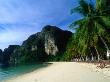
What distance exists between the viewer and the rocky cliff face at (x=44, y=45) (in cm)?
15712

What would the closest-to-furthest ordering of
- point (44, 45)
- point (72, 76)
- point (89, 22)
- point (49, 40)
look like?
point (72, 76) → point (89, 22) → point (49, 40) → point (44, 45)

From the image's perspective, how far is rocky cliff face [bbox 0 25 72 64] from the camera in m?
Answer: 157

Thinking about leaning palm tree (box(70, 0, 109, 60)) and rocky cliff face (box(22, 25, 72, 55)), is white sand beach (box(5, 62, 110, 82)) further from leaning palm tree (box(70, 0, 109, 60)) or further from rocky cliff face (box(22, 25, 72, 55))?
rocky cliff face (box(22, 25, 72, 55))

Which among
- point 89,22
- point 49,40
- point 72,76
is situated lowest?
point 72,76

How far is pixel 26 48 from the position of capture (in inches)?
7303

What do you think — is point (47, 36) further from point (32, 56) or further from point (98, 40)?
point (98, 40)

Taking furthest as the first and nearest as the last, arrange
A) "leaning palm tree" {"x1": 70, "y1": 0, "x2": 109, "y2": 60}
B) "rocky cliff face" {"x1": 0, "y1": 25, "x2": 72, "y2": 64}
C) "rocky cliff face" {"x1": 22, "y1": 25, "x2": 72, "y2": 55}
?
"rocky cliff face" {"x1": 0, "y1": 25, "x2": 72, "y2": 64} → "rocky cliff face" {"x1": 22, "y1": 25, "x2": 72, "y2": 55} → "leaning palm tree" {"x1": 70, "y1": 0, "x2": 109, "y2": 60}

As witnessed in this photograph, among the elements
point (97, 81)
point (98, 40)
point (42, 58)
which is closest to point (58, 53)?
point (42, 58)

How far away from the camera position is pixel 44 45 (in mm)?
175375

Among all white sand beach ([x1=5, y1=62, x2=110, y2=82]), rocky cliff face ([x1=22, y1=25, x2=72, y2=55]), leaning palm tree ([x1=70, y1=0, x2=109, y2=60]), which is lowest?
white sand beach ([x1=5, y1=62, x2=110, y2=82])

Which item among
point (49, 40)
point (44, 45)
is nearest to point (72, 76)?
point (49, 40)

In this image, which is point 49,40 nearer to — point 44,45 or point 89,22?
point 44,45

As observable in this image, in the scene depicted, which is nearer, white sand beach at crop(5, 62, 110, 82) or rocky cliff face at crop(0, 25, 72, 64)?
white sand beach at crop(5, 62, 110, 82)

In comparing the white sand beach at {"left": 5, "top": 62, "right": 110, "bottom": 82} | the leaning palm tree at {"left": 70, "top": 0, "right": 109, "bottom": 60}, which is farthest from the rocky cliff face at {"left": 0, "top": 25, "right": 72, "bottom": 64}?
the white sand beach at {"left": 5, "top": 62, "right": 110, "bottom": 82}
